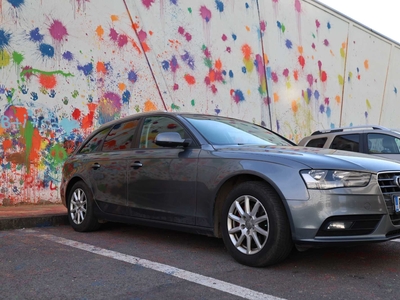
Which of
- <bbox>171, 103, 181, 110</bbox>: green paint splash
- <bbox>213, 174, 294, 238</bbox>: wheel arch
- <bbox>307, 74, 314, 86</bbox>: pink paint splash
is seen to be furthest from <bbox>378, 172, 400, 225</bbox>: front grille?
<bbox>307, 74, 314, 86</bbox>: pink paint splash

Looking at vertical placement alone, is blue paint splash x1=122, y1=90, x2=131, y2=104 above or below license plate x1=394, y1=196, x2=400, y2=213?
above

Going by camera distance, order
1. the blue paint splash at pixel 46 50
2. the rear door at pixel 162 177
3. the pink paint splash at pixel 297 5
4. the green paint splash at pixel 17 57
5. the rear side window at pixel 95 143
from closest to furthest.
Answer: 1. the rear door at pixel 162 177
2. the rear side window at pixel 95 143
3. the green paint splash at pixel 17 57
4. the blue paint splash at pixel 46 50
5. the pink paint splash at pixel 297 5

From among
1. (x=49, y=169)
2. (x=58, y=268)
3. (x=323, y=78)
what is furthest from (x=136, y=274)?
(x=323, y=78)

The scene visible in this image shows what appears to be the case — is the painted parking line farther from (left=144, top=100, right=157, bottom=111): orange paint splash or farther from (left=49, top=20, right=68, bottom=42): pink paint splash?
(left=144, top=100, right=157, bottom=111): orange paint splash

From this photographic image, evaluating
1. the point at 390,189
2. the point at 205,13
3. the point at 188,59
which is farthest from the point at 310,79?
the point at 390,189

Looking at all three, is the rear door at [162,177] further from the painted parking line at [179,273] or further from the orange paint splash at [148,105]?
the orange paint splash at [148,105]

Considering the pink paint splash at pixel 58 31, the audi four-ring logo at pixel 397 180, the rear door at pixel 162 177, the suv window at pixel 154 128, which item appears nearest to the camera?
the audi four-ring logo at pixel 397 180

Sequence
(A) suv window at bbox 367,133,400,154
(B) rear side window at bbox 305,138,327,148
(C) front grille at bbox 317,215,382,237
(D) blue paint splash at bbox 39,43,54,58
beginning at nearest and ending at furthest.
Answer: (C) front grille at bbox 317,215,382,237
(A) suv window at bbox 367,133,400,154
(D) blue paint splash at bbox 39,43,54,58
(B) rear side window at bbox 305,138,327,148

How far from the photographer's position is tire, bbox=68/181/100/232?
612cm

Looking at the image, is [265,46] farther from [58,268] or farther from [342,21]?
[58,268]

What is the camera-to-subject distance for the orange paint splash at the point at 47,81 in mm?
8836

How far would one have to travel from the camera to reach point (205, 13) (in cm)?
1180

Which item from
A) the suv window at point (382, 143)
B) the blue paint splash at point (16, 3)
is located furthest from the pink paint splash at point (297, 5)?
the blue paint splash at point (16, 3)

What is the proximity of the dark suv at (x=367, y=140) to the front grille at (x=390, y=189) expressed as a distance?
468cm
